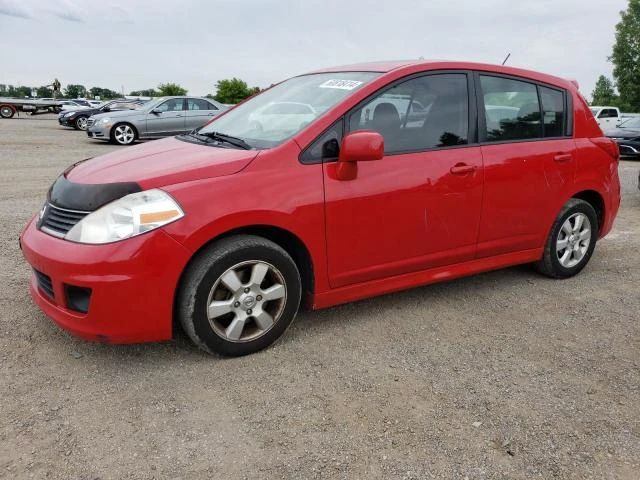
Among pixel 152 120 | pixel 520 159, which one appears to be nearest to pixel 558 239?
pixel 520 159

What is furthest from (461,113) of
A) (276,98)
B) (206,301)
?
(206,301)

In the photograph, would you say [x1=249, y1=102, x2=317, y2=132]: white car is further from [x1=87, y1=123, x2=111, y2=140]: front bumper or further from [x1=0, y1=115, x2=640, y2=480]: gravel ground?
[x1=87, y1=123, x2=111, y2=140]: front bumper

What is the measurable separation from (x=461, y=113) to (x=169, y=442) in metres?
2.71

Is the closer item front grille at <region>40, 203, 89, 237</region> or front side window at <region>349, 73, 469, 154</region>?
front grille at <region>40, 203, 89, 237</region>

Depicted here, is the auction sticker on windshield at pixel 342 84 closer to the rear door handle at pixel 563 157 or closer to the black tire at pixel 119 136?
the rear door handle at pixel 563 157

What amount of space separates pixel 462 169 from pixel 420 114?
0.45 meters

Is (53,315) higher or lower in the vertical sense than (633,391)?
higher

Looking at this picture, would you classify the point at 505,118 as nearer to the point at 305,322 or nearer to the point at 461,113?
the point at 461,113

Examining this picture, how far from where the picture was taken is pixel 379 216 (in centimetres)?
330

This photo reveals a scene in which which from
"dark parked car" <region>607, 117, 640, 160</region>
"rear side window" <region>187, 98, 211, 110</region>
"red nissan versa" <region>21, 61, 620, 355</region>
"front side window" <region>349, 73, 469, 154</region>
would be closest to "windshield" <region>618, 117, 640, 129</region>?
"dark parked car" <region>607, 117, 640, 160</region>

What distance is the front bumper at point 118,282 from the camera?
8.69 ft

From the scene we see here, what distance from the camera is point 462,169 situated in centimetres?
360

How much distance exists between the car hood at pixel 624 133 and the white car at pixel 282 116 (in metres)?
13.9

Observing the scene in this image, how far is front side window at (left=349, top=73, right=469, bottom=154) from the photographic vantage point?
3.36m
